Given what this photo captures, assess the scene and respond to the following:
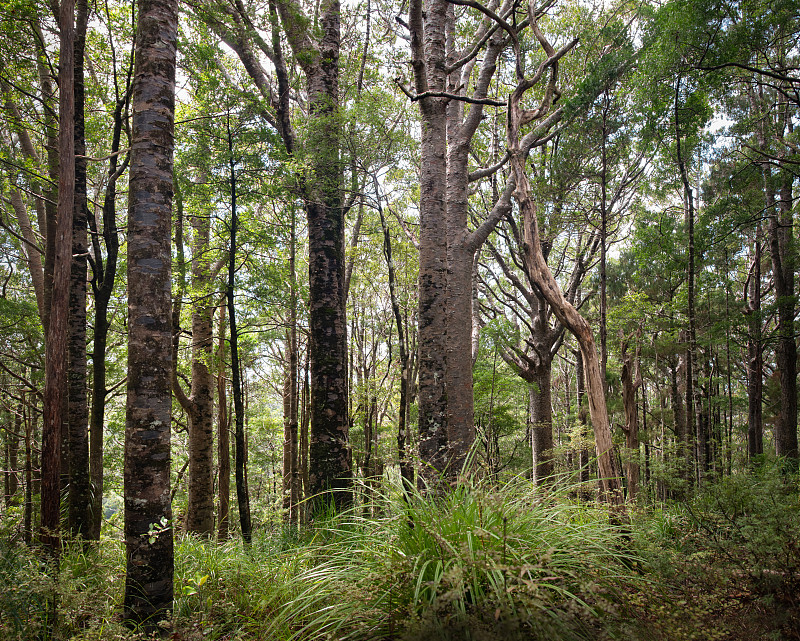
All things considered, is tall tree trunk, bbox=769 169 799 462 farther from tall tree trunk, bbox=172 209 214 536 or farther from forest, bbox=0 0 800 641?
tall tree trunk, bbox=172 209 214 536

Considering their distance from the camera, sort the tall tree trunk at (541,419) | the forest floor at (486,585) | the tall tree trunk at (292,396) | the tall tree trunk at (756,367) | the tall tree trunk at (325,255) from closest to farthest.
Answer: the forest floor at (486,585), the tall tree trunk at (325,255), the tall tree trunk at (292,396), the tall tree trunk at (756,367), the tall tree trunk at (541,419)

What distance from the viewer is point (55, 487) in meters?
4.22

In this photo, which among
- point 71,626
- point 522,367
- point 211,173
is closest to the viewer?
point 71,626

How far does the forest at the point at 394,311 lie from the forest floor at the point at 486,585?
0.08 ft

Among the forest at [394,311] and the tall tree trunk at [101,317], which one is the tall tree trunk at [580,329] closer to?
the forest at [394,311]

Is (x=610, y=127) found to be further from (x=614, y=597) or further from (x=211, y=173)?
(x=614, y=597)

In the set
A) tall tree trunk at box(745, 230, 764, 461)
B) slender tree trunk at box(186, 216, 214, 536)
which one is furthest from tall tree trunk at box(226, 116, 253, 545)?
tall tree trunk at box(745, 230, 764, 461)

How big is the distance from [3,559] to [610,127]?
36.2 ft

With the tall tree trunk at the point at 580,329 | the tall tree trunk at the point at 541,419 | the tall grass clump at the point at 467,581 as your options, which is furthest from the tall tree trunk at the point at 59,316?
the tall tree trunk at the point at 541,419

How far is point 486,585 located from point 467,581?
18 cm

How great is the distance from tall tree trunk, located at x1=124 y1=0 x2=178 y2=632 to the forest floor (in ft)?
1.10

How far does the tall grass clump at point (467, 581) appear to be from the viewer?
1885 millimetres

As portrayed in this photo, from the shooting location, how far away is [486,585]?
227 cm

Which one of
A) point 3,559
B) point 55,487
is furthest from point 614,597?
point 55,487
